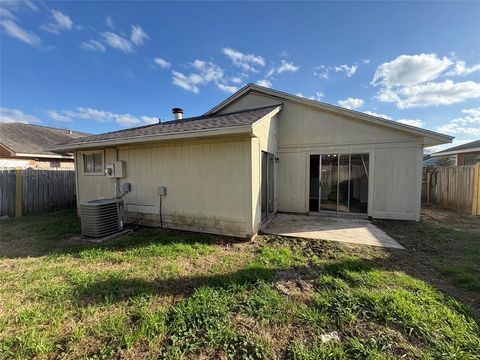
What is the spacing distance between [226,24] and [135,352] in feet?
30.4

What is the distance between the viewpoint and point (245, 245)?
467 centimetres

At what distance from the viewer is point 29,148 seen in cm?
1294

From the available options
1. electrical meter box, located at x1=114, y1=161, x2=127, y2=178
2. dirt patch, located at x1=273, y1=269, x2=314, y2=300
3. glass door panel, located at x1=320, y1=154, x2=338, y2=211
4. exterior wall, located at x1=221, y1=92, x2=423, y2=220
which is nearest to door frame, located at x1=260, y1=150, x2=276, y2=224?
exterior wall, located at x1=221, y1=92, x2=423, y2=220

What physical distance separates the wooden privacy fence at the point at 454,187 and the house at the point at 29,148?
19.2 metres

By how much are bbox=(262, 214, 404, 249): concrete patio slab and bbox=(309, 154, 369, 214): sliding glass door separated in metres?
0.51

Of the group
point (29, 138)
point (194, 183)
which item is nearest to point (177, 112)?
point (194, 183)

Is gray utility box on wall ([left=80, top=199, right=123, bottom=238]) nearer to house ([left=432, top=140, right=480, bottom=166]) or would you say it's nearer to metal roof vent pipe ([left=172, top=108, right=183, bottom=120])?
metal roof vent pipe ([left=172, top=108, right=183, bottom=120])

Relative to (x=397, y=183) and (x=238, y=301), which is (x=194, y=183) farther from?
(x=397, y=183)

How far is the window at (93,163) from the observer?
687 cm

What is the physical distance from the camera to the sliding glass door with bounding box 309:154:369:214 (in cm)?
708

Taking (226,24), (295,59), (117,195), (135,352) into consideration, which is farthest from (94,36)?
(135,352)

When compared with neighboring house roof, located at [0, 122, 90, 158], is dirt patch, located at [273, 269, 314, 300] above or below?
below

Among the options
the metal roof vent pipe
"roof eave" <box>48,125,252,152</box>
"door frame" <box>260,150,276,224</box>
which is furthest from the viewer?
the metal roof vent pipe

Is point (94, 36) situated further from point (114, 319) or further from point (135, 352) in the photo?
point (135, 352)
